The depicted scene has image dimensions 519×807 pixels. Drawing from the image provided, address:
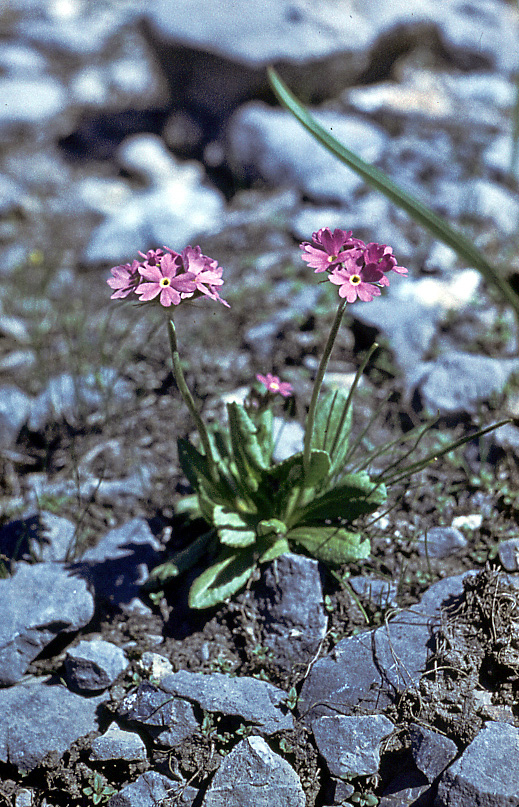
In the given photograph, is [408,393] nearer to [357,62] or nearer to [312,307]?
[312,307]

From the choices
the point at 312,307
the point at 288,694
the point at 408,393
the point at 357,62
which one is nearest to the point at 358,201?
the point at 312,307

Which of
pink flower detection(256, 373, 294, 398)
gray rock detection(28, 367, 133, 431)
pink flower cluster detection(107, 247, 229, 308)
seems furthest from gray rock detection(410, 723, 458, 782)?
gray rock detection(28, 367, 133, 431)

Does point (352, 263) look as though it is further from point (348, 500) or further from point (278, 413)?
point (278, 413)

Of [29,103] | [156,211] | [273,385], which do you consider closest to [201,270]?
[273,385]

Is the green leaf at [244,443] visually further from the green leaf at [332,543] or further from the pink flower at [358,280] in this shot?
the pink flower at [358,280]

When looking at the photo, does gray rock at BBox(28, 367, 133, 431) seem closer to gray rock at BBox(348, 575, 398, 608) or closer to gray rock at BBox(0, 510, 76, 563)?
gray rock at BBox(0, 510, 76, 563)

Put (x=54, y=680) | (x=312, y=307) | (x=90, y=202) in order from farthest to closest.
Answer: (x=90, y=202) → (x=312, y=307) → (x=54, y=680)
